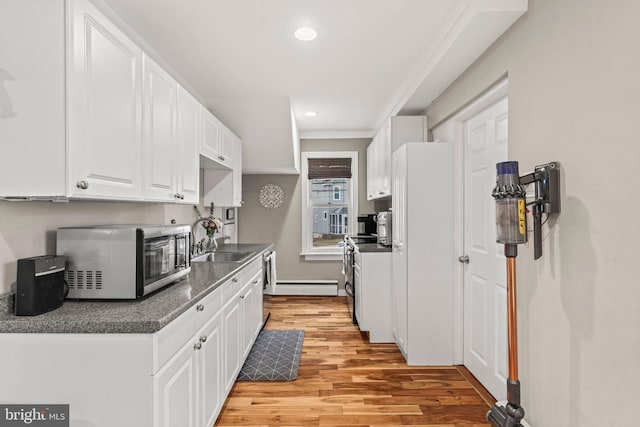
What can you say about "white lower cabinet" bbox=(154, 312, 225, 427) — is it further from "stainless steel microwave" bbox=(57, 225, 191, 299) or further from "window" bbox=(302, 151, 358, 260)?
"window" bbox=(302, 151, 358, 260)

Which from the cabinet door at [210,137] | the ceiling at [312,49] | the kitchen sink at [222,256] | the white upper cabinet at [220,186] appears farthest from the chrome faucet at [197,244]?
the ceiling at [312,49]

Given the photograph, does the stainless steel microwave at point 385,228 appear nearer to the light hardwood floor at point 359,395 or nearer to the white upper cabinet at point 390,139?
the white upper cabinet at point 390,139

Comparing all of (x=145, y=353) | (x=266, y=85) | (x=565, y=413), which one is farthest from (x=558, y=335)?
(x=266, y=85)

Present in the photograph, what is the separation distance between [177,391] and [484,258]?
7.16 feet

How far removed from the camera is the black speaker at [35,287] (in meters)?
1.35

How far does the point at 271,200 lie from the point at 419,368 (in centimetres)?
335

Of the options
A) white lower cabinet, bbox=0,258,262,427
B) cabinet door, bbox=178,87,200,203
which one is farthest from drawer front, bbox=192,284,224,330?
cabinet door, bbox=178,87,200,203

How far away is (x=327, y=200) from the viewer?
18.3 feet

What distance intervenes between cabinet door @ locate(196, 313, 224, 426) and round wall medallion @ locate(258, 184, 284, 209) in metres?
3.38

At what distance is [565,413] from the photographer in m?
1.57

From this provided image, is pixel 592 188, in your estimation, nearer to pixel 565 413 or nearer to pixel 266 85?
pixel 565 413

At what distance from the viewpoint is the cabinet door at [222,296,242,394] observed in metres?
2.27

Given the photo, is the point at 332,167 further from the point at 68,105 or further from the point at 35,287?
the point at 35,287

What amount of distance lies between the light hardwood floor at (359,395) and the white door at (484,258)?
220 millimetres
